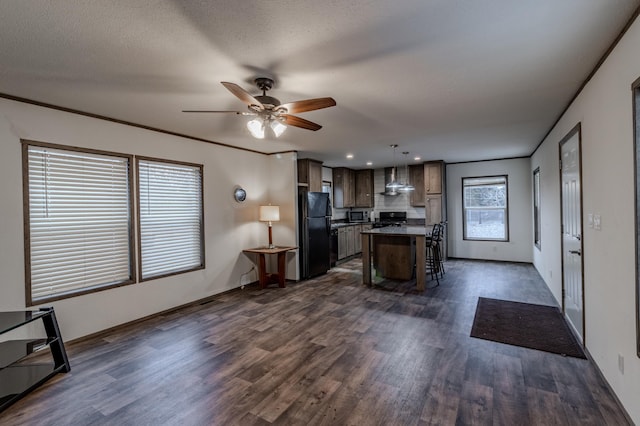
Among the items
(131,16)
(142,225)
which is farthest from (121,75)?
(142,225)

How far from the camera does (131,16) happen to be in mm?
1700

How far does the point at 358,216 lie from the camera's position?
890 centimetres

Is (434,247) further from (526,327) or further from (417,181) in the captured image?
(417,181)

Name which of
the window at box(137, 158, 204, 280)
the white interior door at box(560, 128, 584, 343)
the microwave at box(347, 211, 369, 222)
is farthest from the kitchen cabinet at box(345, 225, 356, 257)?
the white interior door at box(560, 128, 584, 343)

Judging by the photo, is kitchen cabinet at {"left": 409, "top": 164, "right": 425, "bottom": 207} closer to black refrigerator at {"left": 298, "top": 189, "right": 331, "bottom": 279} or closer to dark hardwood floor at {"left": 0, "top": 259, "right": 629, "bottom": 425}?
black refrigerator at {"left": 298, "top": 189, "right": 331, "bottom": 279}

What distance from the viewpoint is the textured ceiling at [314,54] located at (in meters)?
1.67

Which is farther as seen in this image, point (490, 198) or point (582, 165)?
point (490, 198)

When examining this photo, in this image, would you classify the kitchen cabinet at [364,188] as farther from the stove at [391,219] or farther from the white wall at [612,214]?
the white wall at [612,214]

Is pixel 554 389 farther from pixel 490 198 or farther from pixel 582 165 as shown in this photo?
pixel 490 198

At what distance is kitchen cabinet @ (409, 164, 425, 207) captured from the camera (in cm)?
772

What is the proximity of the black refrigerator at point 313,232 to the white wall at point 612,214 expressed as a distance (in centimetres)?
411

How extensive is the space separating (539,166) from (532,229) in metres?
1.83

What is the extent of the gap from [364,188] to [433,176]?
213 centimetres

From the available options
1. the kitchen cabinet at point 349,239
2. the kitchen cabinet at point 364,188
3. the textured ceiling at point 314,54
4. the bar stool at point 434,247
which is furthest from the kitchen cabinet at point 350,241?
the textured ceiling at point 314,54
